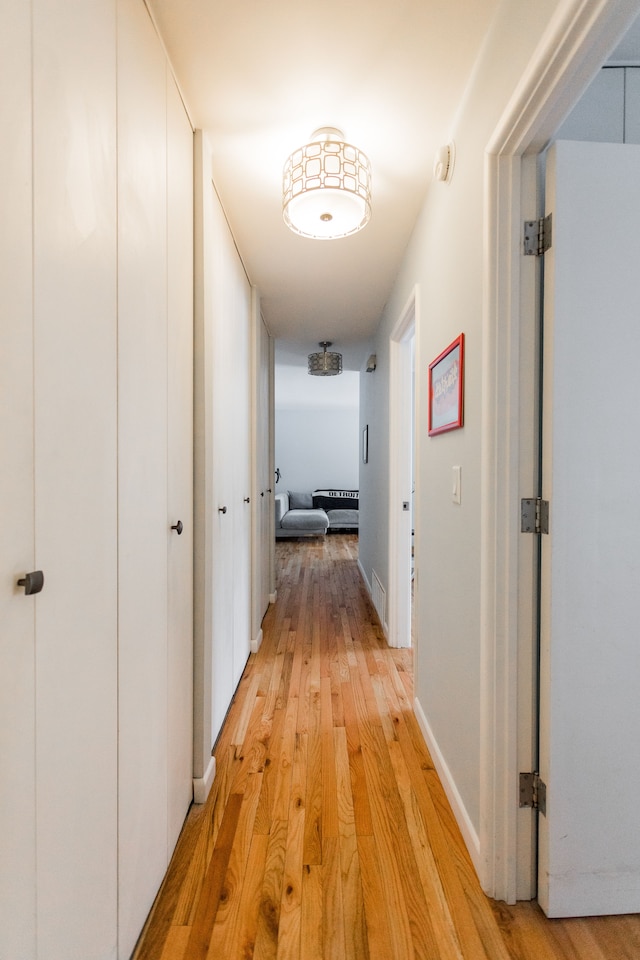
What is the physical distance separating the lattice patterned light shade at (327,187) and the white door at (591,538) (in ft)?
2.10

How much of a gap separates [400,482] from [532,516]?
1.77 m

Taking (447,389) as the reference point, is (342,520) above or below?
below

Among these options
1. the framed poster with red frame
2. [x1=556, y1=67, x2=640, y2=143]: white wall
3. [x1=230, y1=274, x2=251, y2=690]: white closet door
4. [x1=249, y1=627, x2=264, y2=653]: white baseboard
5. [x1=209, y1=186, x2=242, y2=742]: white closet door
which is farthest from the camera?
[x1=249, y1=627, x2=264, y2=653]: white baseboard

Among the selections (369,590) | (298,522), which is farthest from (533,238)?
(298,522)

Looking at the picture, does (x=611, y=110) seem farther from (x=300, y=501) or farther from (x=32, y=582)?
(x=300, y=501)

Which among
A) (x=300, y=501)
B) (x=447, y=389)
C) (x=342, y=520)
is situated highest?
(x=447, y=389)

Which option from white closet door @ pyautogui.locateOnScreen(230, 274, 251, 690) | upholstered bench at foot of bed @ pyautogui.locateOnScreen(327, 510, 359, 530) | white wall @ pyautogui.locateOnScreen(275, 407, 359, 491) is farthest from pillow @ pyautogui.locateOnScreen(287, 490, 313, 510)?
white closet door @ pyautogui.locateOnScreen(230, 274, 251, 690)

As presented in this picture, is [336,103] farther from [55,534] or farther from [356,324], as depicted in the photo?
[356,324]

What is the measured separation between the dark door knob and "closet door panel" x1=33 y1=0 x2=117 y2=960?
0.09 ft

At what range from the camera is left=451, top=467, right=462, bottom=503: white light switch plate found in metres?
1.48

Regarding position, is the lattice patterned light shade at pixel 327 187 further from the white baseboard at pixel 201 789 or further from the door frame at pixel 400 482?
the white baseboard at pixel 201 789

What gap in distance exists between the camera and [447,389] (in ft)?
5.27

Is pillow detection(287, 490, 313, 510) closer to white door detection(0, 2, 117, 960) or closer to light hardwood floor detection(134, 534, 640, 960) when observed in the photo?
light hardwood floor detection(134, 534, 640, 960)

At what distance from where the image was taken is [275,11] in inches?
44.8
